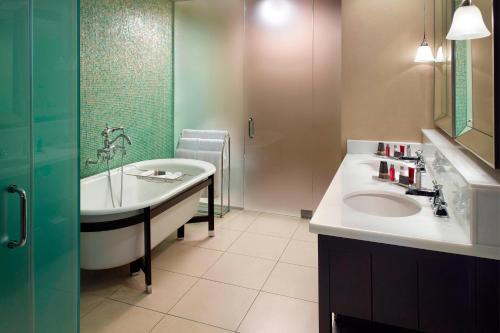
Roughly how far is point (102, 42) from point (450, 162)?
312cm

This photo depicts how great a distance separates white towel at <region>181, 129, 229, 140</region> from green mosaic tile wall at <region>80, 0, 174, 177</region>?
283 millimetres

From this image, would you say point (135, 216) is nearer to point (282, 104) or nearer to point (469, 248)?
point (469, 248)

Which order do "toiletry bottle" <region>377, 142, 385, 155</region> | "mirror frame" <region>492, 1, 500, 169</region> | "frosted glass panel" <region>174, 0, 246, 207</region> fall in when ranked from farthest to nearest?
1. "frosted glass panel" <region>174, 0, 246, 207</region>
2. "toiletry bottle" <region>377, 142, 385, 155</region>
3. "mirror frame" <region>492, 1, 500, 169</region>

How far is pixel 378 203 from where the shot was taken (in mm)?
1911

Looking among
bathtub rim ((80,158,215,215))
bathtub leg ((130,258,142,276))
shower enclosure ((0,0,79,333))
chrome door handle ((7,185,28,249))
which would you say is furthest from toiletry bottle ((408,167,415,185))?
bathtub leg ((130,258,142,276))

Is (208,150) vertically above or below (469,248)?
above

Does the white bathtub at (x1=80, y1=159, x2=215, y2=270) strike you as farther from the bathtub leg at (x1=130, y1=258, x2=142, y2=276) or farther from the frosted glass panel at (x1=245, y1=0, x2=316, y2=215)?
the frosted glass panel at (x1=245, y1=0, x2=316, y2=215)

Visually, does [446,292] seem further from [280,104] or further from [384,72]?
[280,104]

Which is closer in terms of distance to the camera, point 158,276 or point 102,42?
point 158,276

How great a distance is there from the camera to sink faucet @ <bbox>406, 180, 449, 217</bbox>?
1478 millimetres

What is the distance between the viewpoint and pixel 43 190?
1405 millimetres

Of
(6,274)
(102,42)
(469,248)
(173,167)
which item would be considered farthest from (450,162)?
(102,42)

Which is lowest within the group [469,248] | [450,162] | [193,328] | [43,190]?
[193,328]

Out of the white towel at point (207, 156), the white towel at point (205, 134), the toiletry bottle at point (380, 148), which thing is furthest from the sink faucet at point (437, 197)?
the white towel at point (205, 134)
